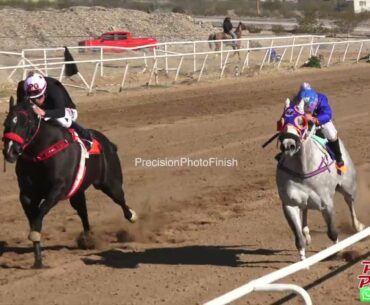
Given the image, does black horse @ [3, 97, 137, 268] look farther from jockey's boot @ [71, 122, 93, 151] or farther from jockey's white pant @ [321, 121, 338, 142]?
jockey's white pant @ [321, 121, 338, 142]

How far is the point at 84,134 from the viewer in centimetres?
816

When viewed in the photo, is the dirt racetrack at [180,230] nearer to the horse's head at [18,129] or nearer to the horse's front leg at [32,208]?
the horse's front leg at [32,208]

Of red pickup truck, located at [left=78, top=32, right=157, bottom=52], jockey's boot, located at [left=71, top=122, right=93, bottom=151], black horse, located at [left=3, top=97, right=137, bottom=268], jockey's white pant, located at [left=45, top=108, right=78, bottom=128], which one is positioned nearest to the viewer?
black horse, located at [left=3, top=97, right=137, bottom=268]

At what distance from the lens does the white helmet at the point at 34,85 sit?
7391 mm

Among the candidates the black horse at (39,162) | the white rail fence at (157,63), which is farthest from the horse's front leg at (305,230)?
the white rail fence at (157,63)

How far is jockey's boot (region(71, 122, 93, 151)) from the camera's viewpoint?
8094 millimetres

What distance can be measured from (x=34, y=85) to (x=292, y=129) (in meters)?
2.49

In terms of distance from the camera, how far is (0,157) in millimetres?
13289

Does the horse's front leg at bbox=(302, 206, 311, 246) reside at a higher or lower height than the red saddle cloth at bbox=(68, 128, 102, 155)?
lower

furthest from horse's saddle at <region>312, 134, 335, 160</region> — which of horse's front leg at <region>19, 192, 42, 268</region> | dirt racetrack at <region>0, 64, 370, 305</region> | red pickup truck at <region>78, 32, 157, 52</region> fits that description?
red pickup truck at <region>78, 32, 157, 52</region>

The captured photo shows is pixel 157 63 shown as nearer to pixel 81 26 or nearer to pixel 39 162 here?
pixel 39 162

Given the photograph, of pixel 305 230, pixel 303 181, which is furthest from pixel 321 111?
pixel 305 230

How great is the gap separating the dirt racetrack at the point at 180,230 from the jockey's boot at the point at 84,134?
1.11 meters

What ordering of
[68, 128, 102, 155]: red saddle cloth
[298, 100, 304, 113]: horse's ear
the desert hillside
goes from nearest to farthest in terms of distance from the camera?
[298, 100, 304, 113]: horse's ear, [68, 128, 102, 155]: red saddle cloth, the desert hillside
